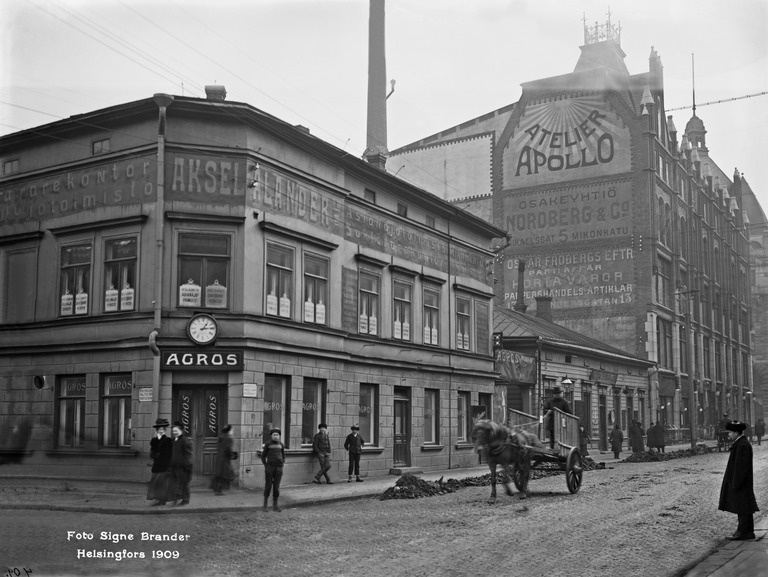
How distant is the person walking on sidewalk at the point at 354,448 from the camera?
25625mm

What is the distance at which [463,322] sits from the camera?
34.4 m

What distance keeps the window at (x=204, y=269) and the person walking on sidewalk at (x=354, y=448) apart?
559 cm

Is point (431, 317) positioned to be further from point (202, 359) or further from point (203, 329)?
point (202, 359)

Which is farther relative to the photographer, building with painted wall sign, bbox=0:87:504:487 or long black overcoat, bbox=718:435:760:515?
building with painted wall sign, bbox=0:87:504:487

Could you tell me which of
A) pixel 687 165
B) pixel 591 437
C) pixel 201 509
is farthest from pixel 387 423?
pixel 687 165

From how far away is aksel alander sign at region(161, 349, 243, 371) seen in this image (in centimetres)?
2184

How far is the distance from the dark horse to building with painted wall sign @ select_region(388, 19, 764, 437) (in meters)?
32.8

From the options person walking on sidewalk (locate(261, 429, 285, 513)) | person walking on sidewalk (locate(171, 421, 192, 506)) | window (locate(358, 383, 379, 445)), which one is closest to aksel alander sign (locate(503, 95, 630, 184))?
window (locate(358, 383, 379, 445))

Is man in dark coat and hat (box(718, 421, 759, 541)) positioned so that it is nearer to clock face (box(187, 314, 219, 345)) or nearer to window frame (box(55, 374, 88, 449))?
clock face (box(187, 314, 219, 345))

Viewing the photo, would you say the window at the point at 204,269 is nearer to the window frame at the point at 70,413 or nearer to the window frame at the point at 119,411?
the window frame at the point at 119,411

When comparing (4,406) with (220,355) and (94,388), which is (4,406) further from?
(220,355)

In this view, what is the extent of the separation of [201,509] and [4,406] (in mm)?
9469

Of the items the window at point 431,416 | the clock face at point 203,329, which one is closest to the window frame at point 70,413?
the clock face at point 203,329

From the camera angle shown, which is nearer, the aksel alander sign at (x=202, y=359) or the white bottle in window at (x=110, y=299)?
the aksel alander sign at (x=202, y=359)
